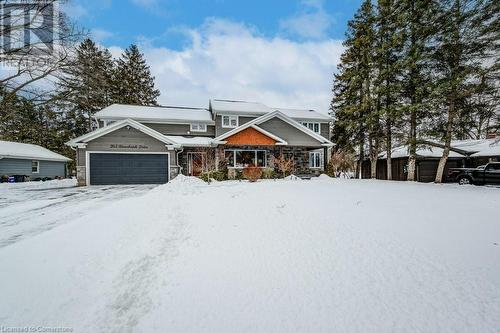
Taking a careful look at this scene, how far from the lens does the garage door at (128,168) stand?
56.2 feet

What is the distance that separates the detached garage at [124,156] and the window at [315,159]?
1334 cm

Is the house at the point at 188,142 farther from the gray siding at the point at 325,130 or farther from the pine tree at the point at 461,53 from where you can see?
the pine tree at the point at 461,53

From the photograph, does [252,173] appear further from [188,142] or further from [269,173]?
[188,142]

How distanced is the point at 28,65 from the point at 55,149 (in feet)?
100

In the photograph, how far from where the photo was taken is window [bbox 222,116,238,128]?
23.3 meters

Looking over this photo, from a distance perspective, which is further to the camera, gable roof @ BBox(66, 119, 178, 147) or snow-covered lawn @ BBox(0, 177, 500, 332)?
gable roof @ BBox(66, 119, 178, 147)

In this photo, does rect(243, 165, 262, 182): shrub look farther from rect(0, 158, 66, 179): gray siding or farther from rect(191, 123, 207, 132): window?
rect(0, 158, 66, 179): gray siding

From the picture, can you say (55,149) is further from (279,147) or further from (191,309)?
(191,309)

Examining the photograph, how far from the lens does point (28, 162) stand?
2470cm

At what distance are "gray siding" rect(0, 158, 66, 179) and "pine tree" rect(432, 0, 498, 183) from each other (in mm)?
36327

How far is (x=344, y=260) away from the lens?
11.6ft

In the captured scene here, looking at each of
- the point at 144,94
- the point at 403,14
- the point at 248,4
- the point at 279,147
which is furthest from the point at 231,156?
the point at 144,94

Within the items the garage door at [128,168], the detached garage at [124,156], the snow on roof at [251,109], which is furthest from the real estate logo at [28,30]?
the snow on roof at [251,109]

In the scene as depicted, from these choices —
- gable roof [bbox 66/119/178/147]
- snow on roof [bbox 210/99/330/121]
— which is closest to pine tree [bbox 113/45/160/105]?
snow on roof [bbox 210/99/330/121]
